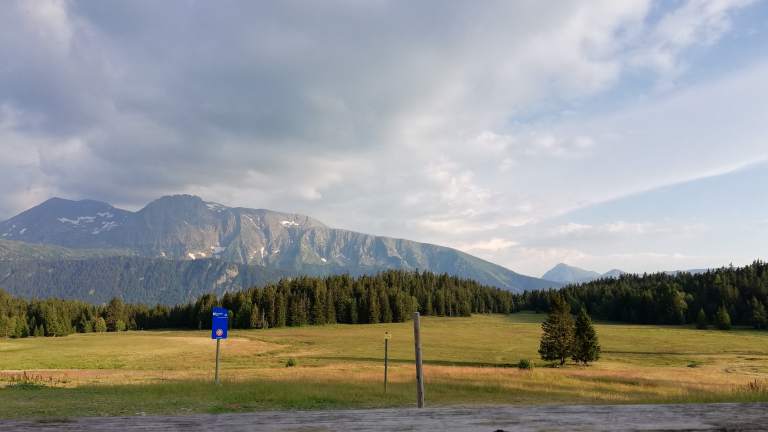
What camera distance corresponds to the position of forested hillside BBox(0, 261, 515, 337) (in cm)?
12206

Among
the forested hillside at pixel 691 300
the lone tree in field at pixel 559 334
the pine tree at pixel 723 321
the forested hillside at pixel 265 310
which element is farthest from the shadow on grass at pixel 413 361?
the forested hillside at pixel 691 300

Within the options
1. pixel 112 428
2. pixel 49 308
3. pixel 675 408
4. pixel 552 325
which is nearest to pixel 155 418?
pixel 112 428

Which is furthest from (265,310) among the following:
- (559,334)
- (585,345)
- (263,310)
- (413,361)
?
(585,345)

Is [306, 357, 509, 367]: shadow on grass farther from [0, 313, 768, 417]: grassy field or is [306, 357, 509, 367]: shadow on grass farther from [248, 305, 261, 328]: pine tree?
[248, 305, 261, 328]: pine tree

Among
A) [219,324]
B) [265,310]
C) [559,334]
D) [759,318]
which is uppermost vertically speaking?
→ [219,324]

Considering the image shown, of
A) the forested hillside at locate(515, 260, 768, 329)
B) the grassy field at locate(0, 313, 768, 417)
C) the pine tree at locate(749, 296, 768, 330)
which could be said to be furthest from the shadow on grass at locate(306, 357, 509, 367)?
the forested hillside at locate(515, 260, 768, 329)

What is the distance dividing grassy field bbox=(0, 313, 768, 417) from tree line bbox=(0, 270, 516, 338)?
46228mm

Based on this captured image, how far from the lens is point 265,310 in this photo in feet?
408

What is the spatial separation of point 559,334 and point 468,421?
53.9 metres

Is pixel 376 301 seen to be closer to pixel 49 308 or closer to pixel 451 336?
pixel 451 336

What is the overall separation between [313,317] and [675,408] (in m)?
130

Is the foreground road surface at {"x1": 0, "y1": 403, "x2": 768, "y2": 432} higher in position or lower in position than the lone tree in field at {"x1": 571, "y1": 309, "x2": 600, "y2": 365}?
higher

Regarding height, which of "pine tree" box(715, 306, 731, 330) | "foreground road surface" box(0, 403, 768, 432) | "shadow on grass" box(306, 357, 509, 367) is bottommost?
"pine tree" box(715, 306, 731, 330)

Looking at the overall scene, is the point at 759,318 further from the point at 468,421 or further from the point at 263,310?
the point at 468,421
